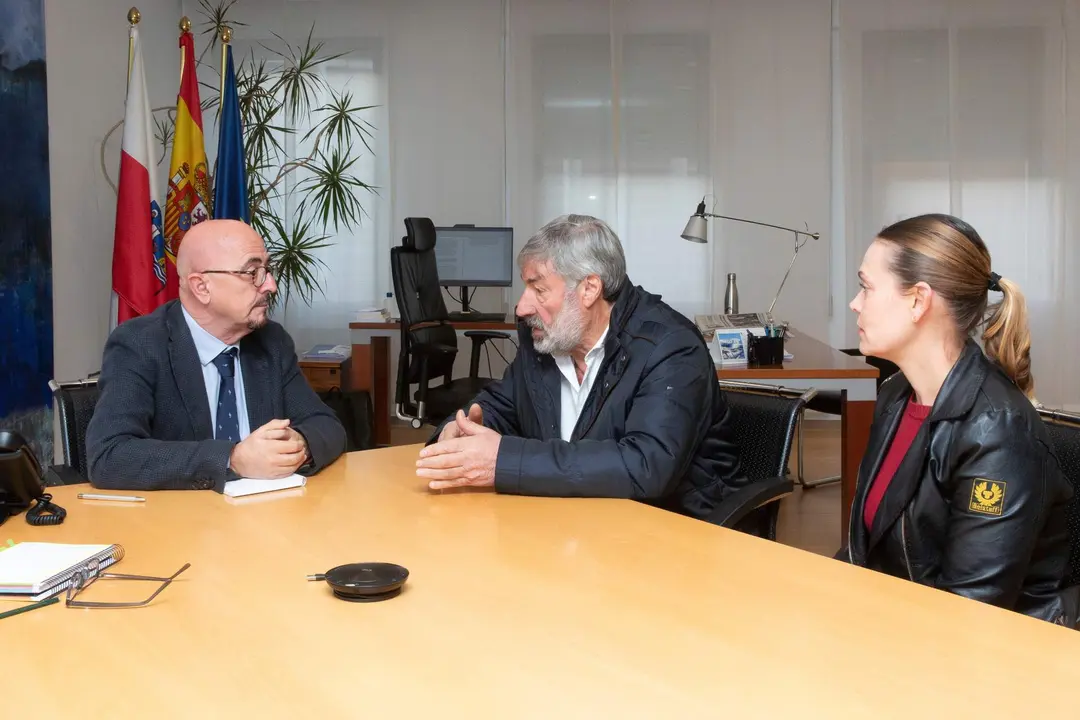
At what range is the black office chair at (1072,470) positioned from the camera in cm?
178

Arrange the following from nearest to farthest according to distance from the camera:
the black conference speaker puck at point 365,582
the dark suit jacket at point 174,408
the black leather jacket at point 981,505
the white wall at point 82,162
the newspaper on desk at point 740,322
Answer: the black conference speaker puck at point 365,582 → the black leather jacket at point 981,505 → the dark suit jacket at point 174,408 → the newspaper on desk at point 740,322 → the white wall at point 82,162

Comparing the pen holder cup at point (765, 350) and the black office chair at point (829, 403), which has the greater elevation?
the pen holder cup at point (765, 350)

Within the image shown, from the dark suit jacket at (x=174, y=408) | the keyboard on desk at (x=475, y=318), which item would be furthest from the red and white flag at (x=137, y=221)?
the dark suit jacket at (x=174, y=408)

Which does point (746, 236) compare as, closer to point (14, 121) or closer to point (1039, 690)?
point (14, 121)

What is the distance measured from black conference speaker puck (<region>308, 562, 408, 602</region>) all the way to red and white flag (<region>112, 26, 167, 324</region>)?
345cm

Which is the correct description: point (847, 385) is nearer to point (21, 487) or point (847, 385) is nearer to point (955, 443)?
point (955, 443)

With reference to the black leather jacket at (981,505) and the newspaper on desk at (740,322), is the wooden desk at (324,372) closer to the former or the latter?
the newspaper on desk at (740,322)

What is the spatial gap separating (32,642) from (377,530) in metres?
0.61

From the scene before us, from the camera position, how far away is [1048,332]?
23.5 feet

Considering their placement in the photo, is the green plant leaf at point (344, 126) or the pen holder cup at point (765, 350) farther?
the green plant leaf at point (344, 126)

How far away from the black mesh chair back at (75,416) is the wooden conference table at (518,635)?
2.21ft

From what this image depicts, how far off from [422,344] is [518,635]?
12.6ft

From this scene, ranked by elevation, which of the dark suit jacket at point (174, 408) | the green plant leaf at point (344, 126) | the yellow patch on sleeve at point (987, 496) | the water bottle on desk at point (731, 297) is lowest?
the yellow patch on sleeve at point (987, 496)

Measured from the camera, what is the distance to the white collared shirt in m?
2.44
